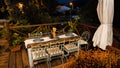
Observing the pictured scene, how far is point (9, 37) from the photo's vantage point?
5062 mm

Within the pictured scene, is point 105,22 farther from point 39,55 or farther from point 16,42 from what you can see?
point 16,42

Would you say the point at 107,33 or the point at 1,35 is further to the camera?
the point at 1,35

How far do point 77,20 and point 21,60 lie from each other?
9.26 ft

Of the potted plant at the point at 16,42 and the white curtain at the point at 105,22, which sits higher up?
the white curtain at the point at 105,22

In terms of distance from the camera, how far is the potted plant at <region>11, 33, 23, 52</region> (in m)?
4.94

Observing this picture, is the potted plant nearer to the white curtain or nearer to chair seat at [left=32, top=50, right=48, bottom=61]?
chair seat at [left=32, top=50, right=48, bottom=61]

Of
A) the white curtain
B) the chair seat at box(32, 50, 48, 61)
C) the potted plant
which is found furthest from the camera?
the potted plant

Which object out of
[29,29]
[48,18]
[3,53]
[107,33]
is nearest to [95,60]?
[107,33]

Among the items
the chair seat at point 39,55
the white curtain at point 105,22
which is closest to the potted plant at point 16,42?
the chair seat at point 39,55

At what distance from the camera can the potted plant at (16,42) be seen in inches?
195

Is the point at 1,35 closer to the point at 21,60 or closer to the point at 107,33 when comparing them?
the point at 21,60

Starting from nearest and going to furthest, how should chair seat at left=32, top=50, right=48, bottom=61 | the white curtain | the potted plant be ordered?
the white curtain → chair seat at left=32, top=50, right=48, bottom=61 → the potted plant

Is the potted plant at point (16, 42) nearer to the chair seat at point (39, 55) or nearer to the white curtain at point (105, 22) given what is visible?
the chair seat at point (39, 55)

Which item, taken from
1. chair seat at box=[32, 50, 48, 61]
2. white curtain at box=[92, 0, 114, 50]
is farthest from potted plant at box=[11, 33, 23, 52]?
white curtain at box=[92, 0, 114, 50]
